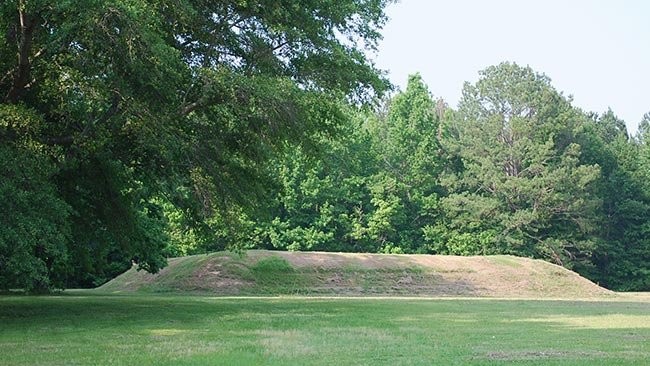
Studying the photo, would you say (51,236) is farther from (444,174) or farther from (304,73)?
(444,174)

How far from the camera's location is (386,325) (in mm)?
19234

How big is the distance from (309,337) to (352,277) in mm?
32406

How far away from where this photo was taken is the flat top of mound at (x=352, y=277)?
148 feet

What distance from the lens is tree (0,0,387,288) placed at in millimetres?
17625

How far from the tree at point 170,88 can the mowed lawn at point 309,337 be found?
2784 millimetres

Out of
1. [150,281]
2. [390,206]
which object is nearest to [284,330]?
[150,281]

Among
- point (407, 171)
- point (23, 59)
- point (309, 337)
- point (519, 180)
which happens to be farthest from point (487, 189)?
point (309, 337)

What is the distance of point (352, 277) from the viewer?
47844 millimetres

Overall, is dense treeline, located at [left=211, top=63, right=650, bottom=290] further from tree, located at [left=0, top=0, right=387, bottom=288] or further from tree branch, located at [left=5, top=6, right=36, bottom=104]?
tree branch, located at [left=5, top=6, right=36, bottom=104]

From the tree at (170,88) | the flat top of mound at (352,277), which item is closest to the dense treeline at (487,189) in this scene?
the flat top of mound at (352,277)

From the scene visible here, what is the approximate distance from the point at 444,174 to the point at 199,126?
2071 inches

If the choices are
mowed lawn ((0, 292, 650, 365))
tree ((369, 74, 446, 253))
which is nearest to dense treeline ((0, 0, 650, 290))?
mowed lawn ((0, 292, 650, 365))

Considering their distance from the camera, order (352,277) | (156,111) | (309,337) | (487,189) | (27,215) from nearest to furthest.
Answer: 1. (309,337)
2. (27,215)
3. (156,111)
4. (352,277)
5. (487,189)

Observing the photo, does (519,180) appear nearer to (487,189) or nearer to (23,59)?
(487,189)
